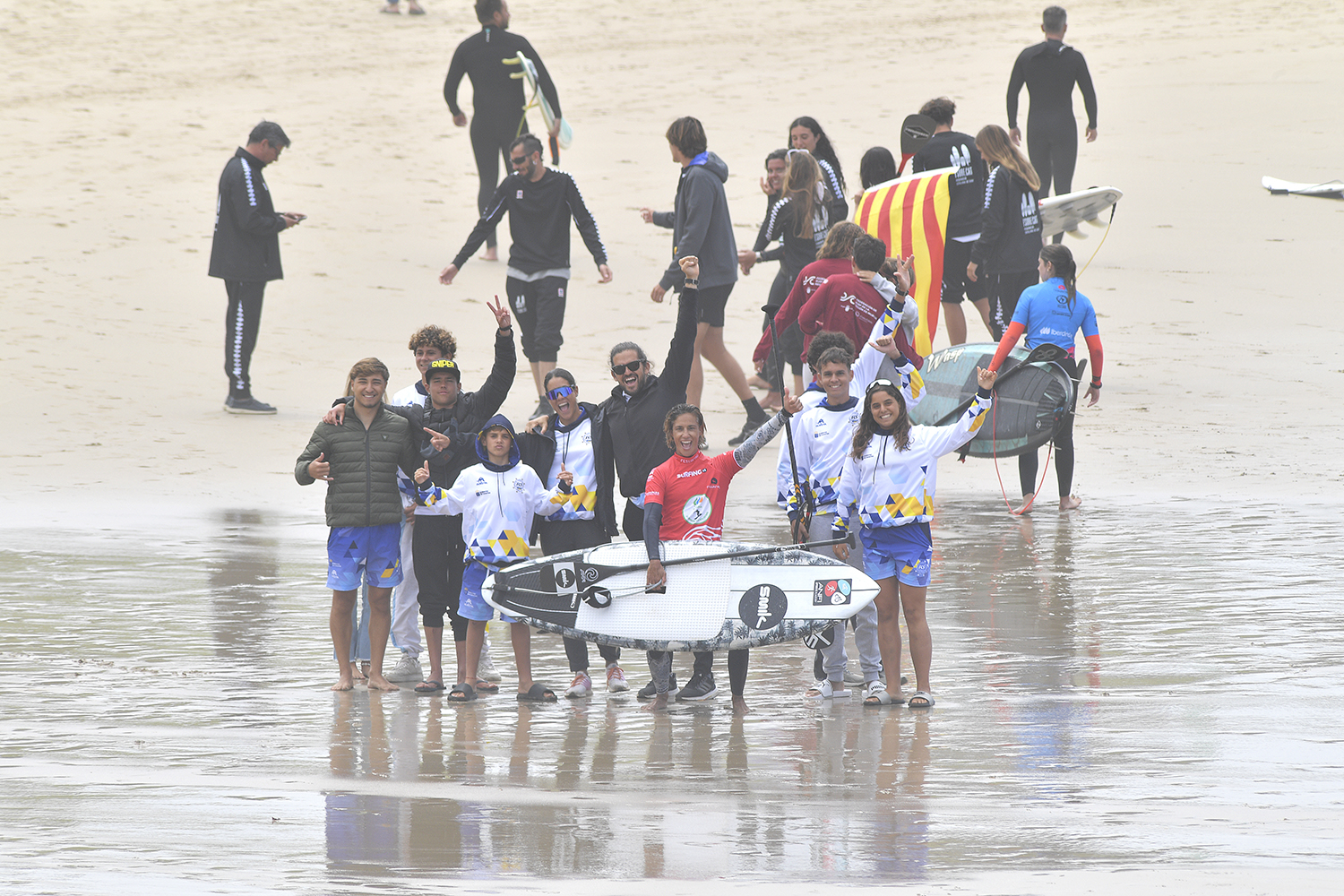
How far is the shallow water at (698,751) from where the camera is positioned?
15.4 feet

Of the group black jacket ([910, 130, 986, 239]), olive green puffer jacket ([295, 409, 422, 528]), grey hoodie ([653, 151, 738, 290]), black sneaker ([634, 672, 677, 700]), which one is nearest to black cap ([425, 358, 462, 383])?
olive green puffer jacket ([295, 409, 422, 528])

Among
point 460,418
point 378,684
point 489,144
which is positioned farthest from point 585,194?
point 378,684

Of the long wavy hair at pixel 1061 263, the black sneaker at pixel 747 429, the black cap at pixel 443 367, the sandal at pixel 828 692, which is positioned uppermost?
the long wavy hair at pixel 1061 263

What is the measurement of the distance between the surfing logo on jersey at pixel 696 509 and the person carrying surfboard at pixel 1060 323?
3.58 m

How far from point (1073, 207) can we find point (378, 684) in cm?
945

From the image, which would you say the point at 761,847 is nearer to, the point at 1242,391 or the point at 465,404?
the point at 465,404

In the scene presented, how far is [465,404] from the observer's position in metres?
7.33

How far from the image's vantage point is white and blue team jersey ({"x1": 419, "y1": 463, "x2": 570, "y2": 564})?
6.89 m

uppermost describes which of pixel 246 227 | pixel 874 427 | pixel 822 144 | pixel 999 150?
pixel 822 144

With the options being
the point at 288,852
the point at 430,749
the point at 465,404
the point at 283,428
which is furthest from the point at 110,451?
the point at 288,852

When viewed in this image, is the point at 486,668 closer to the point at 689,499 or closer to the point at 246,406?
the point at 689,499

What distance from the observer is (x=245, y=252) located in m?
12.6

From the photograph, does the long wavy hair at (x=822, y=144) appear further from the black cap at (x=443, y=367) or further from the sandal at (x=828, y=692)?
the sandal at (x=828, y=692)

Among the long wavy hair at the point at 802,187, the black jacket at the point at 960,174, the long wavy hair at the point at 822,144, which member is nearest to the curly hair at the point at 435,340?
the long wavy hair at the point at 802,187
